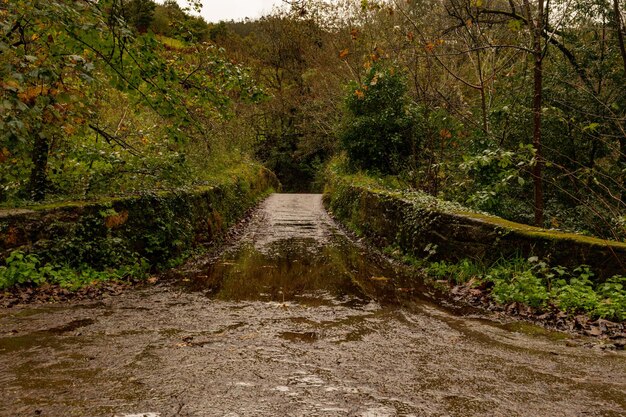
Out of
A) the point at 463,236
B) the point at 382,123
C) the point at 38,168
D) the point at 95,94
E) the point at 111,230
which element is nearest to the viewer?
the point at 111,230

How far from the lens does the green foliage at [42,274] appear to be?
629cm

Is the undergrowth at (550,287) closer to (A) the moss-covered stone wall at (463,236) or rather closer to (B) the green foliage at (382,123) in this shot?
(A) the moss-covered stone wall at (463,236)

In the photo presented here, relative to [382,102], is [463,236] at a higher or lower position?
lower

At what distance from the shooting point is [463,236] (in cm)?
820

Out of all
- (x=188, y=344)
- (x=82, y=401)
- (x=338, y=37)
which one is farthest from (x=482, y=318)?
(x=338, y=37)

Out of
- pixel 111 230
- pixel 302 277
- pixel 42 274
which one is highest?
pixel 111 230

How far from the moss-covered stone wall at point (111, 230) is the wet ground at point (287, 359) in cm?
123

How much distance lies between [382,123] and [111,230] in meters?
12.0

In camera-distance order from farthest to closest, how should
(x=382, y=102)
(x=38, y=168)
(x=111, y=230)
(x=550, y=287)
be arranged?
1. (x=382, y=102)
2. (x=38, y=168)
3. (x=111, y=230)
4. (x=550, y=287)

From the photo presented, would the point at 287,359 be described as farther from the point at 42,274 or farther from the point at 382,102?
the point at 382,102

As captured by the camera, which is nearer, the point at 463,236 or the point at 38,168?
the point at 463,236

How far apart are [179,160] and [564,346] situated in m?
7.10

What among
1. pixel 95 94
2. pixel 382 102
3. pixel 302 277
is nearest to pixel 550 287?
pixel 302 277

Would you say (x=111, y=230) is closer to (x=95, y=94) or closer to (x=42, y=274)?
(x=42, y=274)
